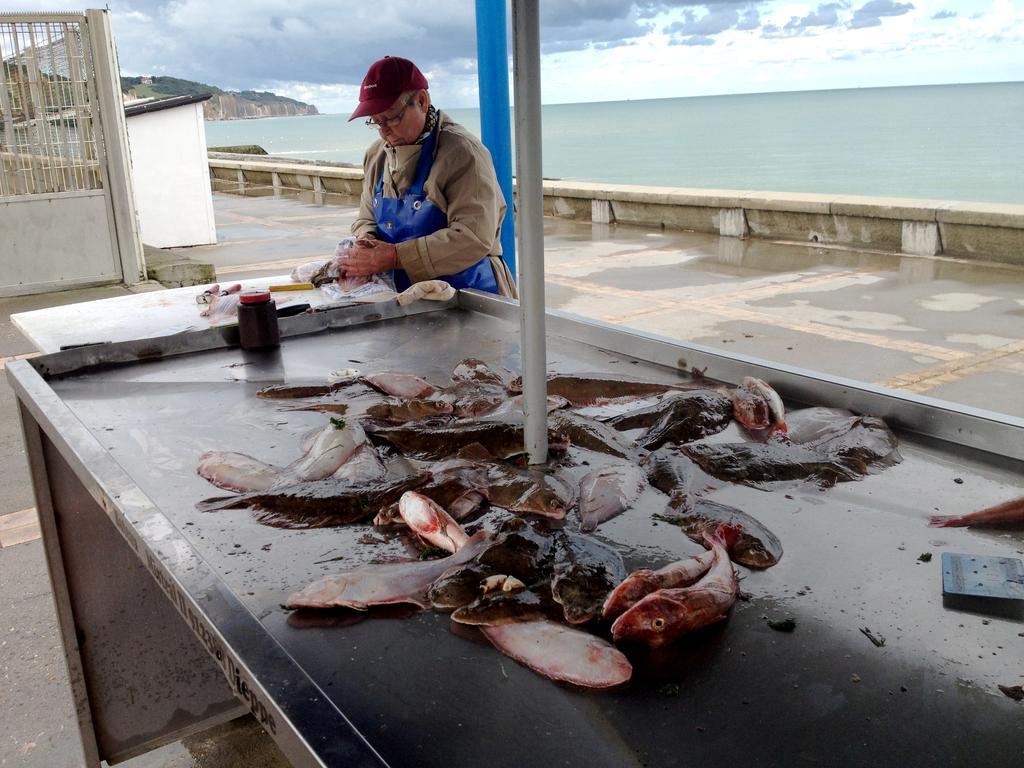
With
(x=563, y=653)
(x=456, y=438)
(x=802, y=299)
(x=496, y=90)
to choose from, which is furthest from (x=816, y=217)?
(x=563, y=653)

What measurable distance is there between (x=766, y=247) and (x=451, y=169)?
886 cm

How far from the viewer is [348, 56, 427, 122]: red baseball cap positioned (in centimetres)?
445

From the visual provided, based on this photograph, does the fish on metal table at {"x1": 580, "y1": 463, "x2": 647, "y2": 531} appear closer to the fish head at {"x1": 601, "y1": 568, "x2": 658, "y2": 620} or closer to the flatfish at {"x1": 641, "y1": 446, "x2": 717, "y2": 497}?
the flatfish at {"x1": 641, "y1": 446, "x2": 717, "y2": 497}

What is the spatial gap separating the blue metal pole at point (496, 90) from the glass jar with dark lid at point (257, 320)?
9.37ft

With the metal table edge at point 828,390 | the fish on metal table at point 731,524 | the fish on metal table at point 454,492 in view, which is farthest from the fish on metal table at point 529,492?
the metal table edge at point 828,390

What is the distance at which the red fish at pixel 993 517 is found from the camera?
189 cm

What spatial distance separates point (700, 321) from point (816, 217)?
5.06 meters

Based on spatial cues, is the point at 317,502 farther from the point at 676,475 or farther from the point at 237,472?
the point at 676,475

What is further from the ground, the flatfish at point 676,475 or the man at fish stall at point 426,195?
the man at fish stall at point 426,195

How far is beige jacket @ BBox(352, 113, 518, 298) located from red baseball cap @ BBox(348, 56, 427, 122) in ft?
1.12

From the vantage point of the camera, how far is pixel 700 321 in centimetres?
847

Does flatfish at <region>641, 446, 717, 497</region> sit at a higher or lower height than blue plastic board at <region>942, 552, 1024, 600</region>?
higher

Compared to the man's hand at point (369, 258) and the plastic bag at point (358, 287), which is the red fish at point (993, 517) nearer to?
the plastic bag at point (358, 287)

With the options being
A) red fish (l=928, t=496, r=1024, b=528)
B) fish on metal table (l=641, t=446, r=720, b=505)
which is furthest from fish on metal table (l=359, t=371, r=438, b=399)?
red fish (l=928, t=496, r=1024, b=528)
